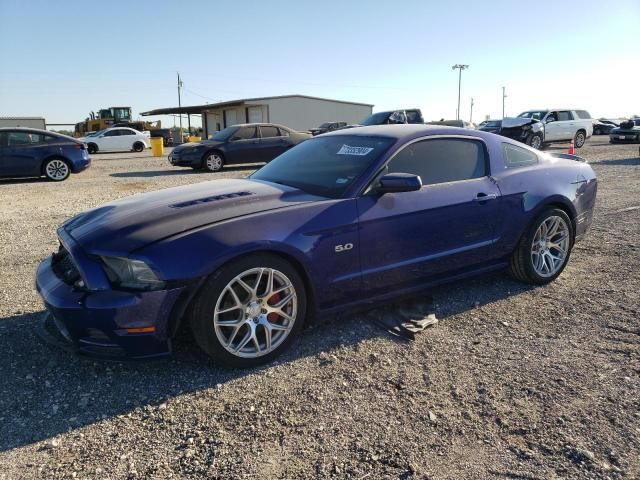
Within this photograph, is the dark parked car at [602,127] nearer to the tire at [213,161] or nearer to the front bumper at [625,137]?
the front bumper at [625,137]

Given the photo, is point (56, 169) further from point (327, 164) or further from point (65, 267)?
point (327, 164)

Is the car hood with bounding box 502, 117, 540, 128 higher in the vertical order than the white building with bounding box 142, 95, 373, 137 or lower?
lower

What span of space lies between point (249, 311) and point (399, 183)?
129 centimetres

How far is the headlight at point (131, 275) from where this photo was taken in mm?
2771

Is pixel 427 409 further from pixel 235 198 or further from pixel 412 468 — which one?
pixel 235 198

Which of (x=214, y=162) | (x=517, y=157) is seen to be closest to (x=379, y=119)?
(x=214, y=162)

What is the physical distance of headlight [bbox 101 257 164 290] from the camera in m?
2.77

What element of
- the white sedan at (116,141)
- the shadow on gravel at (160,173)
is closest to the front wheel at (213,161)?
the shadow on gravel at (160,173)

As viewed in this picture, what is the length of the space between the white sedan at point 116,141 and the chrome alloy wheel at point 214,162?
17025mm

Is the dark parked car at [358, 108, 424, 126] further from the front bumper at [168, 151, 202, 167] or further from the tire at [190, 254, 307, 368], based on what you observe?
the tire at [190, 254, 307, 368]

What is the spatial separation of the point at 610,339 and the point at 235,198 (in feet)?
9.00

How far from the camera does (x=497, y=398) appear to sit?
9.09 ft

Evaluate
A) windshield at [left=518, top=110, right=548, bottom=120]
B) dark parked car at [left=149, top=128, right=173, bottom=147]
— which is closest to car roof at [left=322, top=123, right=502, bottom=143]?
windshield at [left=518, top=110, right=548, bottom=120]

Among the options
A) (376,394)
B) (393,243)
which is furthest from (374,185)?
(376,394)
